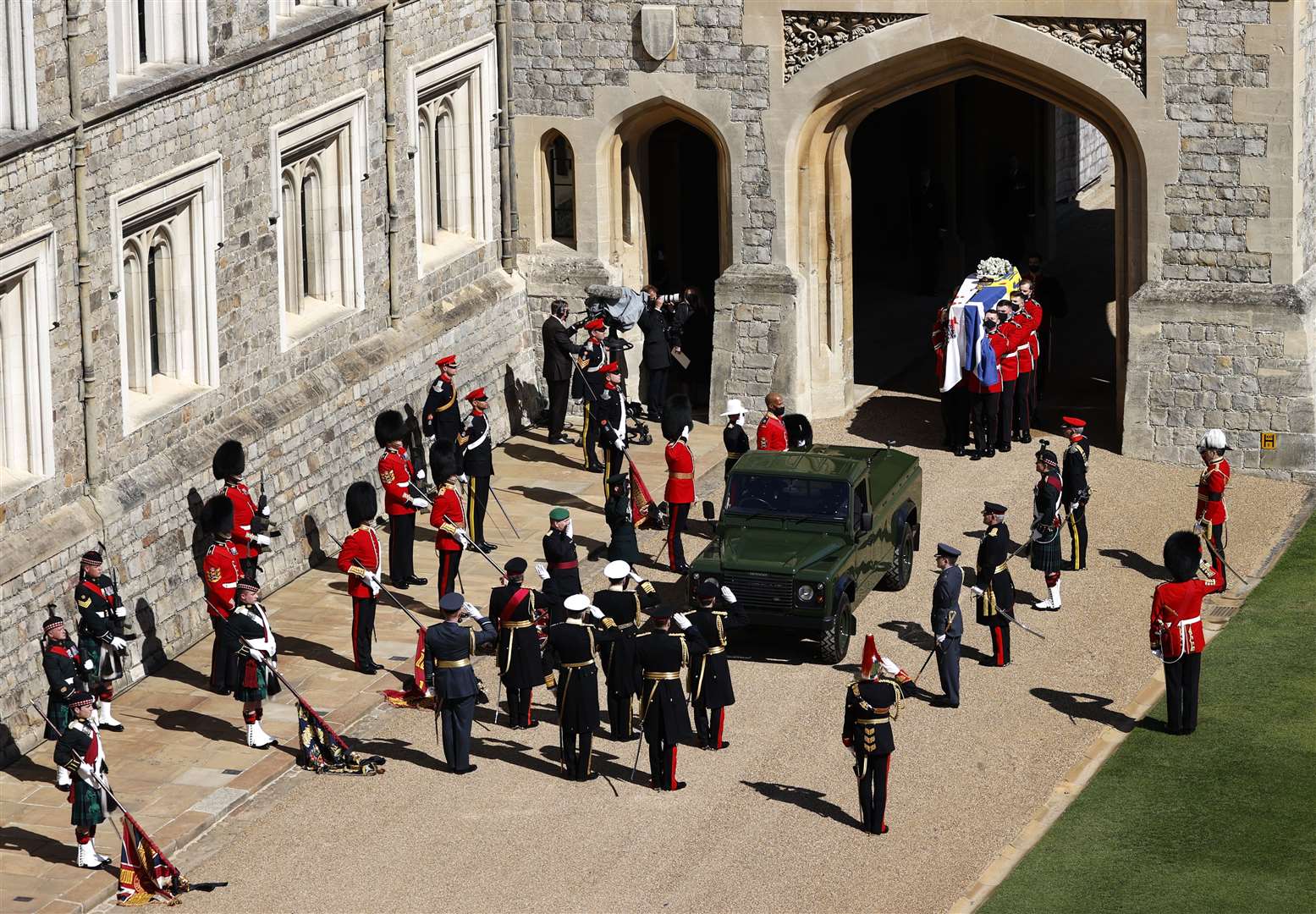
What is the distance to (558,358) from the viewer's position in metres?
29.4

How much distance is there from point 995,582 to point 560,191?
10219 mm

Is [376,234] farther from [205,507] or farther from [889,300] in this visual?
[889,300]

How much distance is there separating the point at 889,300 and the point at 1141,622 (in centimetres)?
1325

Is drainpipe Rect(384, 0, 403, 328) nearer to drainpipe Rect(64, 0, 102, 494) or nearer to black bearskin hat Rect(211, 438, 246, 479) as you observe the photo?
black bearskin hat Rect(211, 438, 246, 479)

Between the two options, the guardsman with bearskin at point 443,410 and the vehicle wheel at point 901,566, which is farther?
the guardsman with bearskin at point 443,410

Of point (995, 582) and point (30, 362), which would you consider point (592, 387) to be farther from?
point (30, 362)

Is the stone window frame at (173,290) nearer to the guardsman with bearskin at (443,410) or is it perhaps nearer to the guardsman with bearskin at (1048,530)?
the guardsman with bearskin at (443,410)

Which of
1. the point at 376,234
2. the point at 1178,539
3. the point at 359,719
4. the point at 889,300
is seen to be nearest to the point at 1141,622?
the point at 1178,539

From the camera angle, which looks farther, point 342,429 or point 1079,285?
point 1079,285

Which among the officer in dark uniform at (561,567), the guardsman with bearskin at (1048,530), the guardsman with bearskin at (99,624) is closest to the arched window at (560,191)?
the guardsman with bearskin at (1048,530)

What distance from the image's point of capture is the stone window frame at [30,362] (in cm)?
2183

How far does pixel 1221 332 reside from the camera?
93.0ft

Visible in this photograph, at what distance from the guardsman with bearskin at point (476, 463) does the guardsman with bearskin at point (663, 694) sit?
5.79 m

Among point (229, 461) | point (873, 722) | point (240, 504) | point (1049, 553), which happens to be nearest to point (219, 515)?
point (240, 504)
